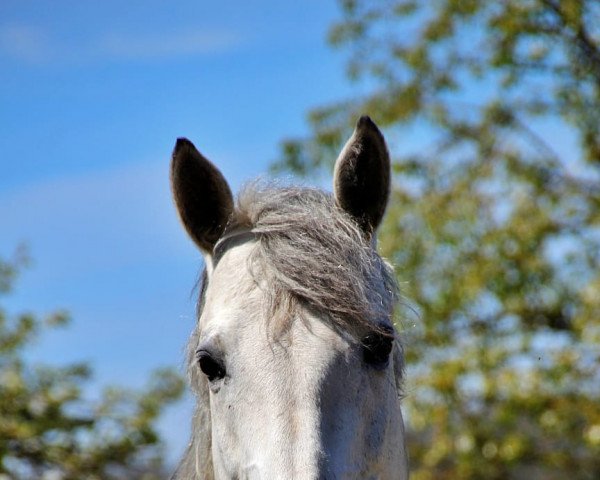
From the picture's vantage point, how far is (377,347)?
3488mm

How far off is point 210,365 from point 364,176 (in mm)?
1031

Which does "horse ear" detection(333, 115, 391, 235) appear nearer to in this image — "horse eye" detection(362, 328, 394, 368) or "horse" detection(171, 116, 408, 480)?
"horse" detection(171, 116, 408, 480)

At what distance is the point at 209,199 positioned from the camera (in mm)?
4121

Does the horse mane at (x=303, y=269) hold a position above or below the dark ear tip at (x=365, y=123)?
below

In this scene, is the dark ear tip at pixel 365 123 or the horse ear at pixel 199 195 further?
the horse ear at pixel 199 195

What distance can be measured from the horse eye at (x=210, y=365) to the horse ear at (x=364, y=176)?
867 mm

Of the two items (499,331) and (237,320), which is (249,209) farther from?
(499,331)

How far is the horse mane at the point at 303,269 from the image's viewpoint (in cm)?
346

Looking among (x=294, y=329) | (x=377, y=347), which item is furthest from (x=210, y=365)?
(x=377, y=347)

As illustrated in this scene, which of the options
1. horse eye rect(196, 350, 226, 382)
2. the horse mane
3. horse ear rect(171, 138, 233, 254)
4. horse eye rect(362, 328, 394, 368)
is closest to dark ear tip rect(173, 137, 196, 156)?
horse ear rect(171, 138, 233, 254)

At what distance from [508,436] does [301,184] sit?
30.6 ft

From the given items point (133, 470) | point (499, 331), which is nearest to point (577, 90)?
point (499, 331)

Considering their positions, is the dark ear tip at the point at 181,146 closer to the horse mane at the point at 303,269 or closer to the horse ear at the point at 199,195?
the horse ear at the point at 199,195

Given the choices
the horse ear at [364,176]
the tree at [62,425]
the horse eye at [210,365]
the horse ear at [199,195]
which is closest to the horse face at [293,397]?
the horse eye at [210,365]
